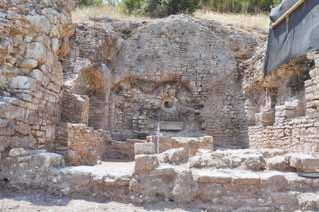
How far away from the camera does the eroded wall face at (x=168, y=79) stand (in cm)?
1171

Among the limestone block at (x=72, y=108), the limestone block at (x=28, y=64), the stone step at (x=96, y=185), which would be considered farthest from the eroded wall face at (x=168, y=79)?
the stone step at (x=96, y=185)

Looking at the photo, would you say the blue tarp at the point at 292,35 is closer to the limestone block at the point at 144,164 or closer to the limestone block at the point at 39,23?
the limestone block at the point at 144,164

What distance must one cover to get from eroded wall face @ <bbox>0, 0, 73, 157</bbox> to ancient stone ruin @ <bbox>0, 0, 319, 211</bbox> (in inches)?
0.7

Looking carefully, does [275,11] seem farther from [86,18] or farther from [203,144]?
[86,18]

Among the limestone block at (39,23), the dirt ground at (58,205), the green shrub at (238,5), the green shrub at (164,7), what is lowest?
the dirt ground at (58,205)

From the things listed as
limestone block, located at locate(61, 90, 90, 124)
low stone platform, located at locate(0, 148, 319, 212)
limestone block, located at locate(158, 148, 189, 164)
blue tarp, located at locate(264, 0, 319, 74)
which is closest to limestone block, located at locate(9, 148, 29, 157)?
low stone platform, located at locate(0, 148, 319, 212)

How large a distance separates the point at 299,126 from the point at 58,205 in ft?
19.6

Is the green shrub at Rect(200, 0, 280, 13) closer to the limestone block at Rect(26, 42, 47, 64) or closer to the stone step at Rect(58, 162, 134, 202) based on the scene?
the limestone block at Rect(26, 42, 47, 64)

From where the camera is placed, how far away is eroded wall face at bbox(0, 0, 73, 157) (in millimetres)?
4332

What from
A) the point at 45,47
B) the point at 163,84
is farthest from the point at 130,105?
the point at 45,47

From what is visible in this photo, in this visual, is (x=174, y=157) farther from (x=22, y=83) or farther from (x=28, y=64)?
(x=28, y=64)

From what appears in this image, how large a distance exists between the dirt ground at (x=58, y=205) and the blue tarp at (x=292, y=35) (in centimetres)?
579

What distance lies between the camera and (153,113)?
11945mm

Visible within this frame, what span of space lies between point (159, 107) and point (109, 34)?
12.3ft
